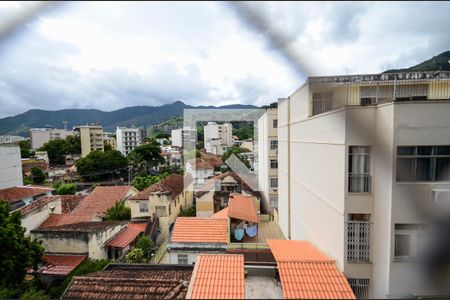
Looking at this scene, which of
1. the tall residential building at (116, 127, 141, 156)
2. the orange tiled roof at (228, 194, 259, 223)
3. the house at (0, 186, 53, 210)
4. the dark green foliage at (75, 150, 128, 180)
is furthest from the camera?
the tall residential building at (116, 127, 141, 156)

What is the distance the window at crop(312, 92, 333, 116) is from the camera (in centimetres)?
310

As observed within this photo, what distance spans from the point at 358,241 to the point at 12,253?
4692 mm

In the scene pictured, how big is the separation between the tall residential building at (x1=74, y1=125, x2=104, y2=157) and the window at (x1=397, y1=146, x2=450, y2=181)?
2811 cm

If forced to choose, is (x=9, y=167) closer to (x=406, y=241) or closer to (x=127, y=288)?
(x=127, y=288)

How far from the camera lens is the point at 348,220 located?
2576 mm

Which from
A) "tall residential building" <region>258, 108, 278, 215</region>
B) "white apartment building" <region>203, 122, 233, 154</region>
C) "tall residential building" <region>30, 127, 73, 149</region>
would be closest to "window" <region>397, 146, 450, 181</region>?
"tall residential building" <region>258, 108, 278, 215</region>

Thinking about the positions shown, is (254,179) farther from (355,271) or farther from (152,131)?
(152,131)

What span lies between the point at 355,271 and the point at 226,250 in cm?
208

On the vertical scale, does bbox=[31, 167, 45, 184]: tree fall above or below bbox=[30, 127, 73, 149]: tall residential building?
below

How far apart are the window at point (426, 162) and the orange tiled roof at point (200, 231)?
2.91 metres

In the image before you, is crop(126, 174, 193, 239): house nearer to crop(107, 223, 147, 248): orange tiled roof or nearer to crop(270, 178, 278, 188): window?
crop(107, 223, 147, 248): orange tiled roof

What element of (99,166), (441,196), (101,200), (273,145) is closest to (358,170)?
(441,196)

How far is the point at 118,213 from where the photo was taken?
303 inches

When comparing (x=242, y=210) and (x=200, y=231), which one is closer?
(x=200, y=231)
